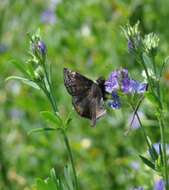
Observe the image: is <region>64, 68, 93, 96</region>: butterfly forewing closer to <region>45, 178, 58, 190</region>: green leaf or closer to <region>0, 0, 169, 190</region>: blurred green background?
<region>45, 178, 58, 190</region>: green leaf

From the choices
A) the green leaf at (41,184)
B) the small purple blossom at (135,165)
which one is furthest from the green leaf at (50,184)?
the small purple blossom at (135,165)

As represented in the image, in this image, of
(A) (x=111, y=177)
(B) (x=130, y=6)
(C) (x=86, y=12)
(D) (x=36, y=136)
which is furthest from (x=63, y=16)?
(A) (x=111, y=177)

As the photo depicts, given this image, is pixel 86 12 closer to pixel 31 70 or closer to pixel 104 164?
pixel 104 164

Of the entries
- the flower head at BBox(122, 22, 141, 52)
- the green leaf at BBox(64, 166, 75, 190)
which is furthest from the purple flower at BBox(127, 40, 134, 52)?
the green leaf at BBox(64, 166, 75, 190)

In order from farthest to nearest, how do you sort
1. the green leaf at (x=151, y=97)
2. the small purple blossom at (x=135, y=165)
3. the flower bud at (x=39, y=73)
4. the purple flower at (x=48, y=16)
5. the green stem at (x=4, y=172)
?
the purple flower at (x=48, y=16) → the green stem at (x=4, y=172) → the small purple blossom at (x=135, y=165) → the flower bud at (x=39, y=73) → the green leaf at (x=151, y=97)

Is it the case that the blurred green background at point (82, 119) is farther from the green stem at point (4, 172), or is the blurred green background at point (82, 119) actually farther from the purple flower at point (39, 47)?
the purple flower at point (39, 47)
